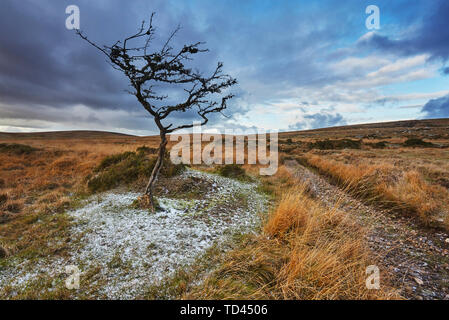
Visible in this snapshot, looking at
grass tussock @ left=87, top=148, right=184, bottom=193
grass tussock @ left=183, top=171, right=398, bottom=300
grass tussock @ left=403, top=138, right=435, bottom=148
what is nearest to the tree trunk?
grass tussock @ left=87, top=148, right=184, bottom=193

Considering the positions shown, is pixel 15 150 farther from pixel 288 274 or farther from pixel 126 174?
pixel 288 274

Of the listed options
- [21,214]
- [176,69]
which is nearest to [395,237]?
[176,69]

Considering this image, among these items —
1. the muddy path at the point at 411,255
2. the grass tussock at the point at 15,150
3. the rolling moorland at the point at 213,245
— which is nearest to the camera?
the rolling moorland at the point at 213,245

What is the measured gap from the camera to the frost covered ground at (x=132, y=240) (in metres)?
3.23

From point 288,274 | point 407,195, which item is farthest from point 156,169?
point 407,195

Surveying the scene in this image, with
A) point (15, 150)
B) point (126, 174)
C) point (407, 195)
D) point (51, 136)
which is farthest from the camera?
point (51, 136)

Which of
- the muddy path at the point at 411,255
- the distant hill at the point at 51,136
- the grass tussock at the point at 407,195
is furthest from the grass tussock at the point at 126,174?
the distant hill at the point at 51,136

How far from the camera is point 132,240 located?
4414 millimetres

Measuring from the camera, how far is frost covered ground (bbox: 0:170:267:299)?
3.23 meters

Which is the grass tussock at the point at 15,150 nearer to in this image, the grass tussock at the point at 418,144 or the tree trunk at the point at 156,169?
the tree trunk at the point at 156,169

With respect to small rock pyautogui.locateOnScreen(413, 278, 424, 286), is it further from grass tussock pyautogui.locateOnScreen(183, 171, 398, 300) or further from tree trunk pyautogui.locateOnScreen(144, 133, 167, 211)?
tree trunk pyautogui.locateOnScreen(144, 133, 167, 211)

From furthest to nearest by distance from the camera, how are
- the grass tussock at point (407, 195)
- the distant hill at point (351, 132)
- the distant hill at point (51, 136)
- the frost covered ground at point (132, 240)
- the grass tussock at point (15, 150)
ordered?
the distant hill at point (51, 136) < the distant hill at point (351, 132) < the grass tussock at point (15, 150) < the grass tussock at point (407, 195) < the frost covered ground at point (132, 240)
